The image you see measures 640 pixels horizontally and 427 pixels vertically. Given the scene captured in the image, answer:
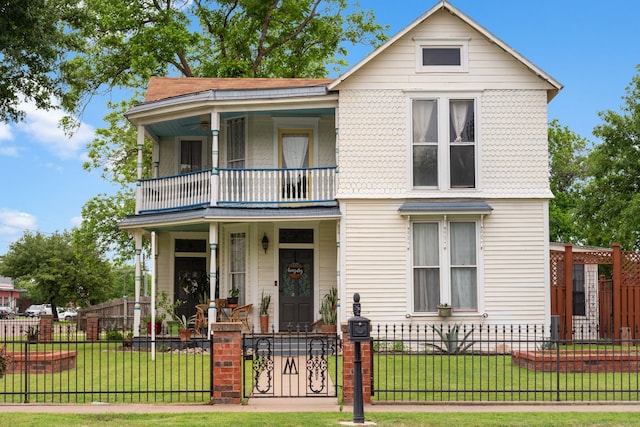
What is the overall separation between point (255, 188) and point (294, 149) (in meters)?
1.95

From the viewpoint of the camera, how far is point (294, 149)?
2308cm

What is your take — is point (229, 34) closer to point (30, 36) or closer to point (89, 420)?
point (30, 36)

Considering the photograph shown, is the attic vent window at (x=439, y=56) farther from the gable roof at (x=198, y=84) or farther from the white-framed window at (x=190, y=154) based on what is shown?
the white-framed window at (x=190, y=154)

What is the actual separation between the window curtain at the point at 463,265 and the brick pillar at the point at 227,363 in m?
9.43

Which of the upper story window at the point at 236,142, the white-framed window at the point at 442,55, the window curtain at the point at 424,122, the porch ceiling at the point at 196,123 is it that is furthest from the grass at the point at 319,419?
the upper story window at the point at 236,142

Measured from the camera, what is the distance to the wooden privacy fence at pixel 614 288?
76.0 ft

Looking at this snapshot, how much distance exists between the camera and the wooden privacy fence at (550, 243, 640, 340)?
23172 millimetres

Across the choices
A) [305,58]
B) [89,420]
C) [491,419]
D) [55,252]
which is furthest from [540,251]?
[55,252]

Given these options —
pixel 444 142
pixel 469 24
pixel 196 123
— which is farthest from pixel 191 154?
pixel 469 24

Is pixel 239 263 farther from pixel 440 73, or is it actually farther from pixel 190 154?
pixel 440 73

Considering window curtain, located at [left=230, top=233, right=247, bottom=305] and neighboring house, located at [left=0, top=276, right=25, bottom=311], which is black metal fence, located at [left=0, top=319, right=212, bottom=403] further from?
neighboring house, located at [left=0, top=276, right=25, bottom=311]

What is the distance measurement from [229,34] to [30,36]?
53.5 feet

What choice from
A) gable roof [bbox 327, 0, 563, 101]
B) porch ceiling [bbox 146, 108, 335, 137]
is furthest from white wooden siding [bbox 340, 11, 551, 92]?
porch ceiling [bbox 146, 108, 335, 137]

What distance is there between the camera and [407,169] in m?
21.2
